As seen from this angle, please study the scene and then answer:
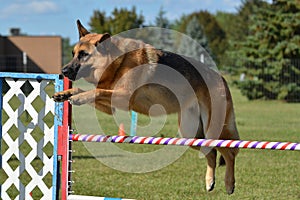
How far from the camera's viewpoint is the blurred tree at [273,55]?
3127 cm

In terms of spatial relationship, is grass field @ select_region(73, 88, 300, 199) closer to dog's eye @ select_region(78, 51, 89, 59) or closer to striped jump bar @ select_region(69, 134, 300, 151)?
striped jump bar @ select_region(69, 134, 300, 151)

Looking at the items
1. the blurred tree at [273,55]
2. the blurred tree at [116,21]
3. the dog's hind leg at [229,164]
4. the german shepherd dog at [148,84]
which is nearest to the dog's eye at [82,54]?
the german shepherd dog at [148,84]

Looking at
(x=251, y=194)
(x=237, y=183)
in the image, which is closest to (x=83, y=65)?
(x=251, y=194)

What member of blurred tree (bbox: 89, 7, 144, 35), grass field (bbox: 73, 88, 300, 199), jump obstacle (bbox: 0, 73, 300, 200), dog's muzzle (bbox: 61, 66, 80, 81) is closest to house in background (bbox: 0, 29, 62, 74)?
blurred tree (bbox: 89, 7, 144, 35)

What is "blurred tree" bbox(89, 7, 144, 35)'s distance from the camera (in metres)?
52.4

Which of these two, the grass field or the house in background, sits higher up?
the house in background

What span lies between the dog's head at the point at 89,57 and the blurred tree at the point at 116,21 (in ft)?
151

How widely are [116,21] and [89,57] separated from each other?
48077mm

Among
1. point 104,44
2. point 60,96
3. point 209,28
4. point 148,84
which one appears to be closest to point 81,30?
point 104,44

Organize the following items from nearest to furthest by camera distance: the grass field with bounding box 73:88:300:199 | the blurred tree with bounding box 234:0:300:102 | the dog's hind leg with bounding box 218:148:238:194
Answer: the dog's hind leg with bounding box 218:148:238:194 < the grass field with bounding box 73:88:300:199 < the blurred tree with bounding box 234:0:300:102

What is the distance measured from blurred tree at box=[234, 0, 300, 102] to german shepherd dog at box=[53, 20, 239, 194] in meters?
25.2

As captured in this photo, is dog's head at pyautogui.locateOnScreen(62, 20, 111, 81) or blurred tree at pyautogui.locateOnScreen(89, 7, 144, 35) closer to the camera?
dog's head at pyautogui.locateOnScreen(62, 20, 111, 81)

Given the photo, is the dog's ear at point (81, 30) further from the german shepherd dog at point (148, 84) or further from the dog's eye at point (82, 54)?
the dog's eye at point (82, 54)

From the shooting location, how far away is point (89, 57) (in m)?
5.69
